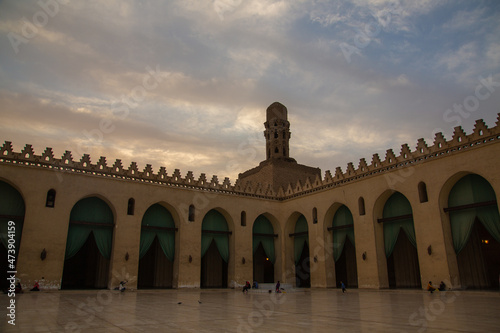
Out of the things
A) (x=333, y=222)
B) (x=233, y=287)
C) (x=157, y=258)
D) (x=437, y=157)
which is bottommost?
(x=233, y=287)

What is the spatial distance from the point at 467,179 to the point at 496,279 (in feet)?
21.4

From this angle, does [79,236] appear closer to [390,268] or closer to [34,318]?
[34,318]

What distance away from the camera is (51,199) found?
18234 mm

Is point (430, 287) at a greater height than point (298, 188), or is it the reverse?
point (298, 188)

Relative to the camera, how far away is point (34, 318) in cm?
793

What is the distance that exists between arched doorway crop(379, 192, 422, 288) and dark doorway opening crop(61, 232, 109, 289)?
16.4m

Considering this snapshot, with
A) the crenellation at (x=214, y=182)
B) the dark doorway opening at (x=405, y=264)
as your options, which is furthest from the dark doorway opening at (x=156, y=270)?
the dark doorway opening at (x=405, y=264)

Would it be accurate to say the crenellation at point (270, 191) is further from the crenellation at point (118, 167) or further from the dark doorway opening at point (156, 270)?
the crenellation at point (118, 167)

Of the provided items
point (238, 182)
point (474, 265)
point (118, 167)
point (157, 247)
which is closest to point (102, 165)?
point (118, 167)

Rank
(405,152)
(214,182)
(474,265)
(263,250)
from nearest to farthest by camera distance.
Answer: (474,265), (405,152), (214,182), (263,250)

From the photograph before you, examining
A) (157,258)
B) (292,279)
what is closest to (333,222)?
(292,279)

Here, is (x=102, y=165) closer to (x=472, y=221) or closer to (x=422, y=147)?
(x=422, y=147)

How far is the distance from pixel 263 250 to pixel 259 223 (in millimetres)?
2441

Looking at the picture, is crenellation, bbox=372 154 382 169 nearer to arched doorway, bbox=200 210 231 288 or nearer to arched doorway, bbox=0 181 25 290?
arched doorway, bbox=200 210 231 288
